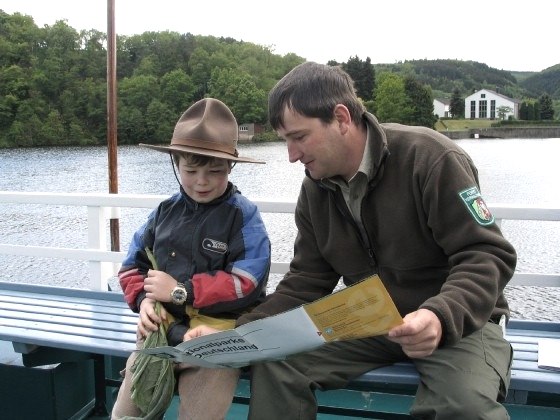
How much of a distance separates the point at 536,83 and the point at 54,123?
1988 cm

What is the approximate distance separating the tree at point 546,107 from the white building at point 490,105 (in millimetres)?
2727

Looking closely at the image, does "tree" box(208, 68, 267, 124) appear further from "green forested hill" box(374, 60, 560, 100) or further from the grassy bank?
the grassy bank

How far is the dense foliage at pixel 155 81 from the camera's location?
10180 mm

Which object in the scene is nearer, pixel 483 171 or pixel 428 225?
pixel 428 225

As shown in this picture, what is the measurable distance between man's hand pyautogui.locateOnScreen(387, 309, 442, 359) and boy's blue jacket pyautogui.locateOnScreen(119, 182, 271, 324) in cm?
74

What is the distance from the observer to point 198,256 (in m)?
2.26

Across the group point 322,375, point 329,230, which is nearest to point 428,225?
point 329,230

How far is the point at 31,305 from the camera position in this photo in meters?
3.01

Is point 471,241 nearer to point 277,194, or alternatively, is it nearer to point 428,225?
point 428,225

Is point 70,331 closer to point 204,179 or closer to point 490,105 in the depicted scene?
point 204,179

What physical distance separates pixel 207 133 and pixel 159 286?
23.2 inches

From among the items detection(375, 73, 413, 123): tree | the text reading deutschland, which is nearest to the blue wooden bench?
the text reading deutschland

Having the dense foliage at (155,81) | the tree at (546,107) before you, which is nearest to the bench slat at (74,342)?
the dense foliage at (155,81)

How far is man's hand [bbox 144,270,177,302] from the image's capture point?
7.15 feet
